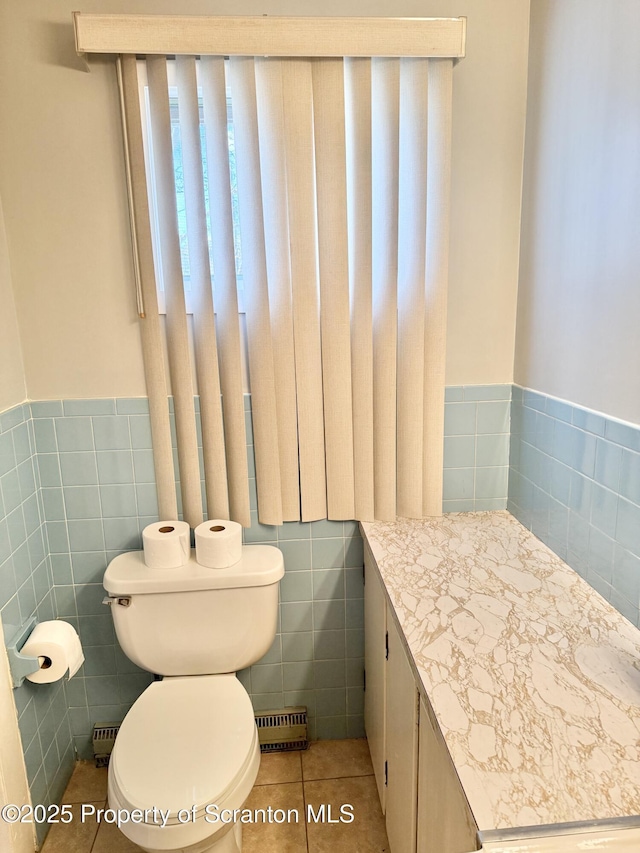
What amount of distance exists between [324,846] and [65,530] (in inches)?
47.3

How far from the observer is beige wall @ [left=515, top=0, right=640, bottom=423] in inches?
50.7

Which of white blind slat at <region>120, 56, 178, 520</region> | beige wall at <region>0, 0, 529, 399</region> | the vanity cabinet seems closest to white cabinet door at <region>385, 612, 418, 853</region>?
the vanity cabinet

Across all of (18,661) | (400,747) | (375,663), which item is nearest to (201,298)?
(18,661)

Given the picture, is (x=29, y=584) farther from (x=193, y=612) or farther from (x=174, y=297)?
(x=174, y=297)

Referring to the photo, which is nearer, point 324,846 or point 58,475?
point 324,846

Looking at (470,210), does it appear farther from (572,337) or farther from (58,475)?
(58,475)

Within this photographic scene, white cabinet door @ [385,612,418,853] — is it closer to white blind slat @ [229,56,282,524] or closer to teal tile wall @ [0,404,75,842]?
white blind slat @ [229,56,282,524]

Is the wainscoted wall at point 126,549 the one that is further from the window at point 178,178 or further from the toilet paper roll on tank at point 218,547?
the window at point 178,178

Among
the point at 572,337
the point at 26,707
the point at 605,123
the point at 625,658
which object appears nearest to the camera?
the point at 625,658

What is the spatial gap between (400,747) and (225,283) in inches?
51.3

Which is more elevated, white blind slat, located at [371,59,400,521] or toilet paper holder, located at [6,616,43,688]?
white blind slat, located at [371,59,400,521]

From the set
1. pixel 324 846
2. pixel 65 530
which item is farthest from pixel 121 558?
pixel 324 846

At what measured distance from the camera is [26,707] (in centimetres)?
166

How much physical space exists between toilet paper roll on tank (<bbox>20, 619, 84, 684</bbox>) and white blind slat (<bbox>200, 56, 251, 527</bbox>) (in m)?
0.58
